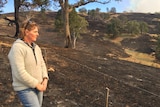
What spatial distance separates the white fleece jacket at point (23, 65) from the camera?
4.85 m

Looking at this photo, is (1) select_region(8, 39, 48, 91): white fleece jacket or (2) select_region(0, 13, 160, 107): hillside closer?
(1) select_region(8, 39, 48, 91): white fleece jacket

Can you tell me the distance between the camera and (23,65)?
4875 millimetres

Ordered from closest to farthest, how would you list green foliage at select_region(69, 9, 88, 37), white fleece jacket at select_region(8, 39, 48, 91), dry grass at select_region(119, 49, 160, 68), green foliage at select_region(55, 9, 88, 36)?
white fleece jacket at select_region(8, 39, 48, 91)
dry grass at select_region(119, 49, 160, 68)
green foliage at select_region(55, 9, 88, 36)
green foliage at select_region(69, 9, 88, 37)

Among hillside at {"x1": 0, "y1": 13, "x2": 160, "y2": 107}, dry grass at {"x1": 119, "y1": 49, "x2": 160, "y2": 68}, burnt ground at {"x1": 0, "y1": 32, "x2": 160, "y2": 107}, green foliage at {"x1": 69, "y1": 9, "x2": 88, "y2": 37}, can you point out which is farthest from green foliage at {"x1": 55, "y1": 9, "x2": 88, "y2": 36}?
burnt ground at {"x1": 0, "y1": 32, "x2": 160, "y2": 107}

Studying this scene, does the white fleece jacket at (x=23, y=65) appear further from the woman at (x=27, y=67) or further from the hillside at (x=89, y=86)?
the hillside at (x=89, y=86)

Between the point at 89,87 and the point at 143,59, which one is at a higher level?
the point at 89,87

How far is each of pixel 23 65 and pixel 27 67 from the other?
0.38 feet

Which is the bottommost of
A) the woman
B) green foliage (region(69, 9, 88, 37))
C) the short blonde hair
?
green foliage (region(69, 9, 88, 37))

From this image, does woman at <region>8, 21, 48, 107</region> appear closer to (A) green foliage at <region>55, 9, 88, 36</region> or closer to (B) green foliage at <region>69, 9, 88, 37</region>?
(A) green foliage at <region>55, 9, 88, 36</region>

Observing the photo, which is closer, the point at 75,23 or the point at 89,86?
the point at 89,86

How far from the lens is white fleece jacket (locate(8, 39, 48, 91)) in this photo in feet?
15.9

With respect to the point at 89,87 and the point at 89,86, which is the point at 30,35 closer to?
the point at 89,87

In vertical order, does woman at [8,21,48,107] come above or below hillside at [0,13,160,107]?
above

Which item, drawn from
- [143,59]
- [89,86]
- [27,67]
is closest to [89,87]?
[89,86]
